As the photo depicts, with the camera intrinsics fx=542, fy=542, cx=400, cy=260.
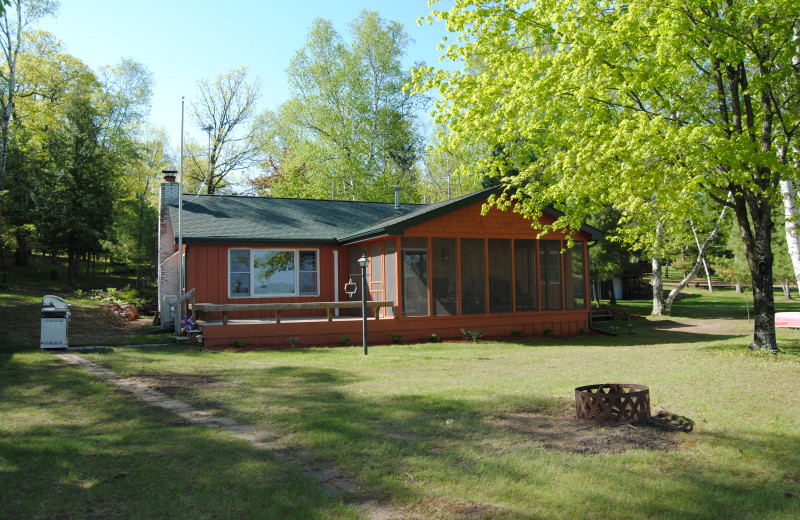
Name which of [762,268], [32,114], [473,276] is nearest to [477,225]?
[473,276]

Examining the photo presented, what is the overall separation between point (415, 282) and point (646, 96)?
266 inches

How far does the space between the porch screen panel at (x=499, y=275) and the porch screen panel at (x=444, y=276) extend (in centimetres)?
113

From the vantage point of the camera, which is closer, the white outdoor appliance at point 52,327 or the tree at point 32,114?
the white outdoor appliance at point 52,327

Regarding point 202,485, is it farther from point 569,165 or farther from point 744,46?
point 744,46

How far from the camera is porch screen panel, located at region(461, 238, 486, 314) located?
14.3 metres

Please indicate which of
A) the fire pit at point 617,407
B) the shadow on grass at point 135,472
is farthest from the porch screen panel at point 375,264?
the fire pit at point 617,407

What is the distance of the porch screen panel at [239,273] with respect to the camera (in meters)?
14.4

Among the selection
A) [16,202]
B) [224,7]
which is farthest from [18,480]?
[16,202]

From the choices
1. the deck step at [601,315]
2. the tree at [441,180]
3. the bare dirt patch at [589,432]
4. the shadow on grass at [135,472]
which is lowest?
the bare dirt patch at [589,432]

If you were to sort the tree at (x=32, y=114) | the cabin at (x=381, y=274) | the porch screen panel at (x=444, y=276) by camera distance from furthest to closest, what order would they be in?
the tree at (x=32, y=114), the porch screen panel at (x=444, y=276), the cabin at (x=381, y=274)

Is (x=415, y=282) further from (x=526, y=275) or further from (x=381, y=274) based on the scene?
(x=526, y=275)

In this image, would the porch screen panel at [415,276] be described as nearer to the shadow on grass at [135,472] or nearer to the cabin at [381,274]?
the cabin at [381,274]

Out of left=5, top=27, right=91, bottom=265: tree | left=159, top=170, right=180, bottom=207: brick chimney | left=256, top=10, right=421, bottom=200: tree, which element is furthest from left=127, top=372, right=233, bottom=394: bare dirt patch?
left=5, top=27, right=91, bottom=265: tree

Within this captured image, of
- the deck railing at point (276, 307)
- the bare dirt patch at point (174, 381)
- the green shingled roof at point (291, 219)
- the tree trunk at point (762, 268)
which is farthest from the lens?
the green shingled roof at point (291, 219)
